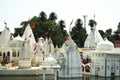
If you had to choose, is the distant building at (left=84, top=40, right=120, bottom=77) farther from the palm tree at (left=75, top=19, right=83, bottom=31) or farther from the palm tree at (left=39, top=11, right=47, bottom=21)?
the palm tree at (left=39, top=11, right=47, bottom=21)

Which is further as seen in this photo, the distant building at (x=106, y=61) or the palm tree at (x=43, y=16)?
the palm tree at (x=43, y=16)

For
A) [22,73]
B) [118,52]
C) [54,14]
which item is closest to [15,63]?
[22,73]

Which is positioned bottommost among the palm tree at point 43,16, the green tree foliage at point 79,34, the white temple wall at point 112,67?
the white temple wall at point 112,67

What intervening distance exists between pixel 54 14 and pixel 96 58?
151 ft

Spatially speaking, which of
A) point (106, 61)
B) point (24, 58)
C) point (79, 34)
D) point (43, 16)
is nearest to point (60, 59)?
point (106, 61)

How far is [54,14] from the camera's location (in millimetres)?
87125

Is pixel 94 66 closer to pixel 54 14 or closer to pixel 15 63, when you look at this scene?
pixel 15 63

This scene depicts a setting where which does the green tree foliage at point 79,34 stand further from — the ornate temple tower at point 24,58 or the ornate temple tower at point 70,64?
the ornate temple tower at point 70,64

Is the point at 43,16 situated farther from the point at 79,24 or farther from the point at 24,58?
the point at 24,58

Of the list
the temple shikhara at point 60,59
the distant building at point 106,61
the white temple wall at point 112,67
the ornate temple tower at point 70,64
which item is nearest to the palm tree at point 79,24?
→ the temple shikhara at point 60,59

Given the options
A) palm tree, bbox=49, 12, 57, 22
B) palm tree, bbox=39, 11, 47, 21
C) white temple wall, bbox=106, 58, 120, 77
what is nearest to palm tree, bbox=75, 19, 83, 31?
palm tree, bbox=49, 12, 57, 22

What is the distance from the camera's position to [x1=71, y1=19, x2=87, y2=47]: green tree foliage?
3088 inches

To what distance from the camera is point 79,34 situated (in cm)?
8025

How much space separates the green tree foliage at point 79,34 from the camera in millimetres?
78438
